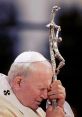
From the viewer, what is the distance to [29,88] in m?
2.19

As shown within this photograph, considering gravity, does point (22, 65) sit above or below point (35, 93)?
above

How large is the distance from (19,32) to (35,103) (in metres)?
1.39

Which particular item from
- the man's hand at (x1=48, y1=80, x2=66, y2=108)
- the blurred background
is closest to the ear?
the man's hand at (x1=48, y1=80, x2=66, y2=108)

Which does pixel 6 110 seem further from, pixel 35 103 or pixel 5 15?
pixel 5 15

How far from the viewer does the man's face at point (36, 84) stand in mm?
2170

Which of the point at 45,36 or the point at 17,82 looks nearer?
the point at 17,82

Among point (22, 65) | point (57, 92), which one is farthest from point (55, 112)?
point (22, 65)

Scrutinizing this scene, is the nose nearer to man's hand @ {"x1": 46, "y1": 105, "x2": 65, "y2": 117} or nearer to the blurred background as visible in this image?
man's hand @ {"x1": 46, "y1": 105, "x2": 65, "y2": 117}

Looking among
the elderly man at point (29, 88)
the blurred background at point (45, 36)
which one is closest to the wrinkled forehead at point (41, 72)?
the elderly man at point (29, 88)

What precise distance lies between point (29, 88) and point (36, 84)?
29mm

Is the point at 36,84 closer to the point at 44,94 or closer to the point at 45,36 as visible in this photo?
the point at 44,94

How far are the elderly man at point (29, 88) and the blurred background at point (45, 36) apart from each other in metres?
1.09

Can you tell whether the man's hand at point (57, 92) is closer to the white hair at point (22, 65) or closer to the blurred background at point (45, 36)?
the white hair at point (22, 65)

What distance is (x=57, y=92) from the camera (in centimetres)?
220
